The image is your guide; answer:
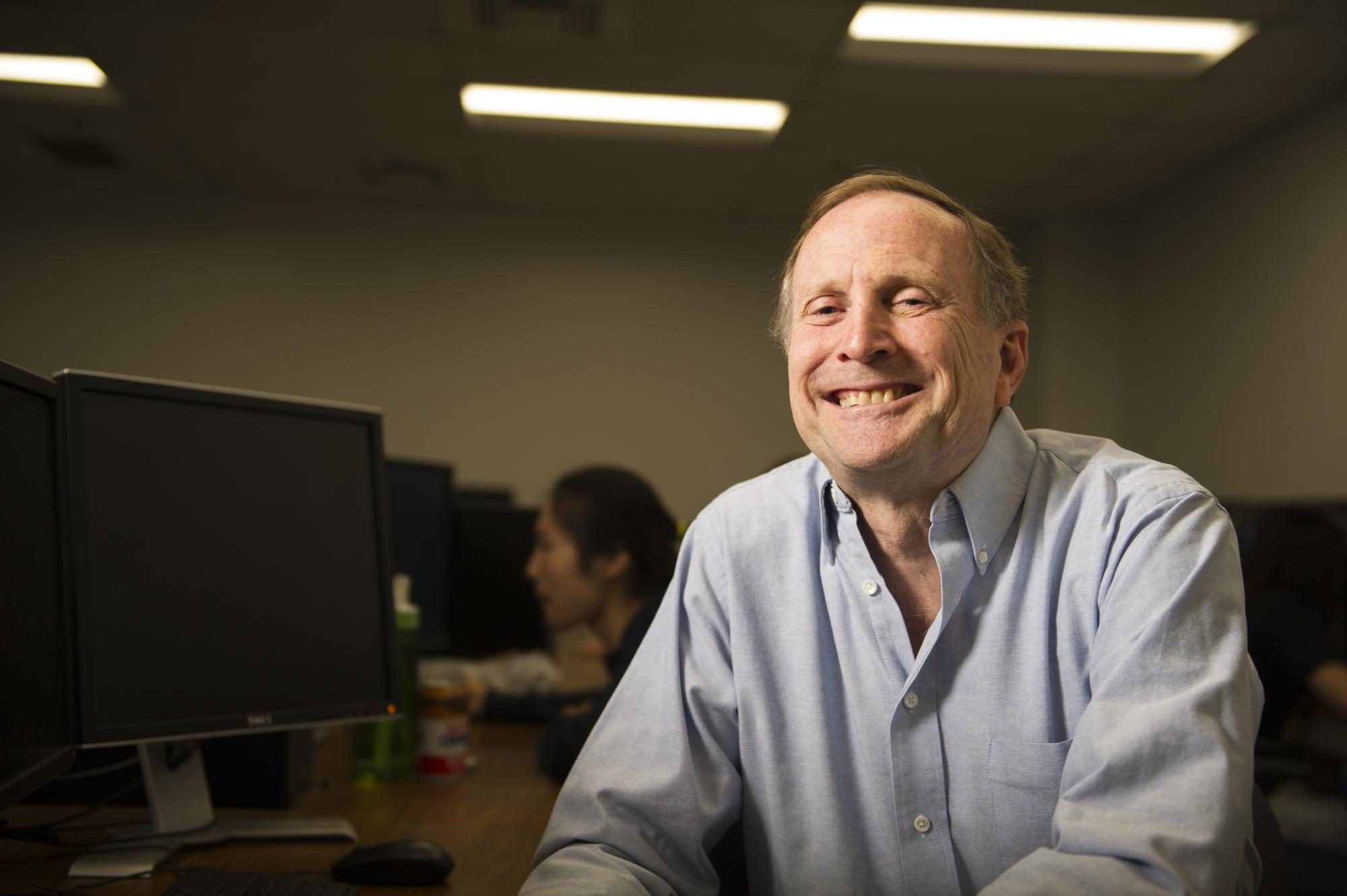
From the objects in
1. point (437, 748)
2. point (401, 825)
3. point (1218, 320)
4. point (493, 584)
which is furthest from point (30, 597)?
point (1218, 320)

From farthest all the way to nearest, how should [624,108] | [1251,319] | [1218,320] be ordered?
1. [1218,320]
2. [1251,319]
3. [624,108]

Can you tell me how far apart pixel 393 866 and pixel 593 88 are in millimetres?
3364

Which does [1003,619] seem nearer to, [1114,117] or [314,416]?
[314,416]

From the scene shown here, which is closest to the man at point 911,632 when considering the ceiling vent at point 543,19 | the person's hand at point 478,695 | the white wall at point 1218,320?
the person's hand at point 478,695

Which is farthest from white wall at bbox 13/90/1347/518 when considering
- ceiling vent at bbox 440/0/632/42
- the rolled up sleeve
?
the rolled up sleeve

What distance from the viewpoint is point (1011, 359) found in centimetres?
129

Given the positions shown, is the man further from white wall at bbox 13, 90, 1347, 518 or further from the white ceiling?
white wall at bbox 13, 90, 1347, 518

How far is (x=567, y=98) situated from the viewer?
4.18 metres

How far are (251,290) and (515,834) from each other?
189 inches

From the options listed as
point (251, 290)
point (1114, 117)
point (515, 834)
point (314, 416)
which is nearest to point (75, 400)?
point (314, 416)

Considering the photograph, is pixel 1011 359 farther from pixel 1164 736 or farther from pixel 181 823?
pixel 181 823

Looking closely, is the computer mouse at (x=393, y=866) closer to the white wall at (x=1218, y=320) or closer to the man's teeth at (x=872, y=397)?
the man's teeth at (x=872, y=397)

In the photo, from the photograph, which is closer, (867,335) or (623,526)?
(867,335)

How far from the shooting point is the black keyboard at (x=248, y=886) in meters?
1.00
